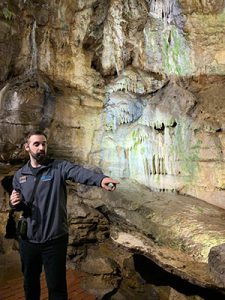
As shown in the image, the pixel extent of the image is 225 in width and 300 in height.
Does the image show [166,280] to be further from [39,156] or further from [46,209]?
[39,156]

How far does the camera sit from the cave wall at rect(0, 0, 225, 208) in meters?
5.77

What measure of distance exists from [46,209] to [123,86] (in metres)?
5.11

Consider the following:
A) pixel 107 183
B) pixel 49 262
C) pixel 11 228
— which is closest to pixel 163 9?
pixel 107 183

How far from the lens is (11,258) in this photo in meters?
5.43

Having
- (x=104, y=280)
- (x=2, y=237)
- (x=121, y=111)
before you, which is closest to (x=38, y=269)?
(x=104, y=280)

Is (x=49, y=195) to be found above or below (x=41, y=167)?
below

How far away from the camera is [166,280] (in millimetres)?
4141

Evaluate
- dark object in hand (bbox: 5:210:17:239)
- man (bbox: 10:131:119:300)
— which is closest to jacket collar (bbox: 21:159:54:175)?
man (bbox: 10:131:119:300)

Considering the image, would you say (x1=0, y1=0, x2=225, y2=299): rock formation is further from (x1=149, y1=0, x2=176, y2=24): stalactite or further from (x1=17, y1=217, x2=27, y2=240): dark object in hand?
(x1=17, y1=217, x2=27, y2=240): dark object in hand

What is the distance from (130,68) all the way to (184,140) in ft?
8.48

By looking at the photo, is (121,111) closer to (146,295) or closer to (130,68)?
(130,68)

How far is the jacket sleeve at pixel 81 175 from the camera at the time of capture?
→ 2549 millimetres

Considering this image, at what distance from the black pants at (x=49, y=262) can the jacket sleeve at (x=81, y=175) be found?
56 centimetres

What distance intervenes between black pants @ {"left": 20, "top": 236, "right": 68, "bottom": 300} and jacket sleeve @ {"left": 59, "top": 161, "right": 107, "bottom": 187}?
56 cm
